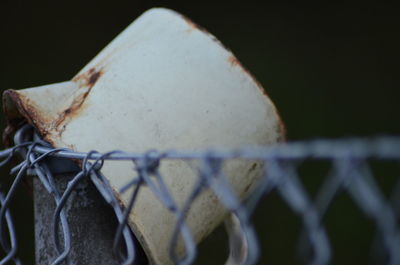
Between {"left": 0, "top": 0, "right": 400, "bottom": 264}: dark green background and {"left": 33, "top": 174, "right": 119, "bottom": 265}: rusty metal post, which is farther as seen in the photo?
{"left": 0, "top": 0, "right": 400, "bottom": 264}: dark green background

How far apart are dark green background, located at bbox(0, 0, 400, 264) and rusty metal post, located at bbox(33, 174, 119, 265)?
2218 mm

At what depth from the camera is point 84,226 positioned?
0.98m

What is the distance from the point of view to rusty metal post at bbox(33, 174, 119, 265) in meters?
0.98

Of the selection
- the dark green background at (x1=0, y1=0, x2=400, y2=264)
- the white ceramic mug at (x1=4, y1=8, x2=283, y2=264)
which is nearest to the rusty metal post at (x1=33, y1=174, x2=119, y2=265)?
the white ceramic mug at (x1=4, y1=8, x2=283, y2=264)

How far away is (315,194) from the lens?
10.1 feet

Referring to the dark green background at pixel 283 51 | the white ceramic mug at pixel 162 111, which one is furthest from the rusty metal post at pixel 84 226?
the dark green background at pixel 283 51

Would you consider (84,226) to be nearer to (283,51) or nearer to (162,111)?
(162,111)

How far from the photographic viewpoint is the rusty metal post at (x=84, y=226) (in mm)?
975

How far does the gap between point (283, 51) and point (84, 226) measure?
7.75ft

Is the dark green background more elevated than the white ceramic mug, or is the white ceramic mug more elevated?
the white ceramic mug

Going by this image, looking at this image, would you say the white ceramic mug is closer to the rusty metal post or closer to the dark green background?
the rusty metal post

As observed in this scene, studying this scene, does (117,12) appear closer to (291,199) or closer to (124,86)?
(124,86)

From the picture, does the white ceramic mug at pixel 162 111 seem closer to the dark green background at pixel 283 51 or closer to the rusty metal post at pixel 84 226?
the rusty metal post at pixel 84 226

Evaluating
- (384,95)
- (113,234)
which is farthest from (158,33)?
(384,95)
